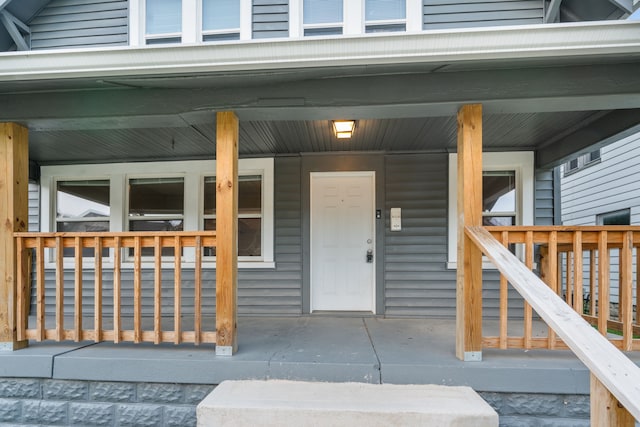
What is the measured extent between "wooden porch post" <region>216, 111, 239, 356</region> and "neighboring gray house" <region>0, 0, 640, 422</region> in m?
0.34

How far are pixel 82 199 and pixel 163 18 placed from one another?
2522mm

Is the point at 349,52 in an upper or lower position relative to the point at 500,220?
upper

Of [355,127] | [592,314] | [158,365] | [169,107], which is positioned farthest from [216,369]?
[592,314]

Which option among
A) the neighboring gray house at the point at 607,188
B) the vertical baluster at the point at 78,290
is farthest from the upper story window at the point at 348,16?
the neighboring gray house at the point at 607,188

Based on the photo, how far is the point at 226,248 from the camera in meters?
2.46

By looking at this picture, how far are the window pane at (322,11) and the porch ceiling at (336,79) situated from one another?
197cm

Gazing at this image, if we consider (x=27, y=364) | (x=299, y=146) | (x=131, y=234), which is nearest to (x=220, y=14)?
(x=299, y=146)

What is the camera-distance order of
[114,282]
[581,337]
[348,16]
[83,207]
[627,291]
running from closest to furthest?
[581,337], [627,291], [114,282], [348,16], [83,207]

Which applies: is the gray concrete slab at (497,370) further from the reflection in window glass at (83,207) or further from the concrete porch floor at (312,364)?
the reflection in window glass at (83,207)

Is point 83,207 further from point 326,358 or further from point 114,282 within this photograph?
point 326,358

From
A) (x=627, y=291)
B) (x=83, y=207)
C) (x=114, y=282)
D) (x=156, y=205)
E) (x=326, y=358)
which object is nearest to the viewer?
(x=627, y=291)

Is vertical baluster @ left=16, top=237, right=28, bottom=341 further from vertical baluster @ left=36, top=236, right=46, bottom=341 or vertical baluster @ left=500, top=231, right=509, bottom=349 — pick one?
vertical baluster @ left=500, top=231, right=509, bottom=349

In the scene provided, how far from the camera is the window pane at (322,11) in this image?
4.00 metres

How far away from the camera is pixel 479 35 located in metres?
2.12
